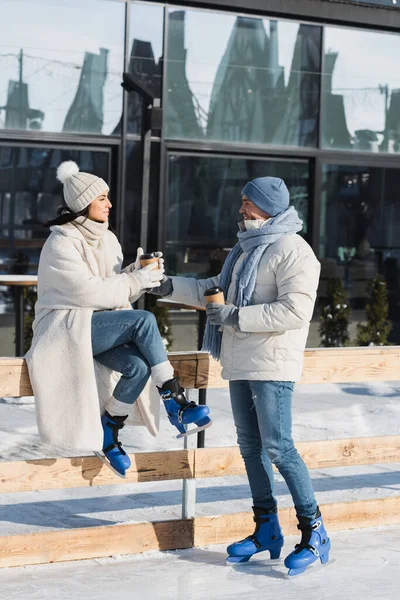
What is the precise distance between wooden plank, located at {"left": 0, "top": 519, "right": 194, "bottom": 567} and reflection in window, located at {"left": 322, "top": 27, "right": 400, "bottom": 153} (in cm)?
692

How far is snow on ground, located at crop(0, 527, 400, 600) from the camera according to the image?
4867 millimetres

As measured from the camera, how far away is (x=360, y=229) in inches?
469

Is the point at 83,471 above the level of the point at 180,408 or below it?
below

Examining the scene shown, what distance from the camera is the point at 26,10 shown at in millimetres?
10352

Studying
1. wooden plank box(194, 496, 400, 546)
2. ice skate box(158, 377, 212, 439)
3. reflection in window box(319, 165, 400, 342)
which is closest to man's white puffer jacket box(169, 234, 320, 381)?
ice skate box(158, 377, 212, 439)

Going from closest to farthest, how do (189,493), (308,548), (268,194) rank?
Result: (268,194)
(308,548)
(189,493)

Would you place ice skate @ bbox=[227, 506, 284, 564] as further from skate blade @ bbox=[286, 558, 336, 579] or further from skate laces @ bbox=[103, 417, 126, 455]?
skate laces @ bbox=[103, 417, 126, 455]

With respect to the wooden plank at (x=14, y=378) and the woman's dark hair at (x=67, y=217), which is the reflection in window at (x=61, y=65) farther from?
the wooden plank at (x=14, y=378)

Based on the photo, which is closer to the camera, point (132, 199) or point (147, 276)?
point (147, 276)

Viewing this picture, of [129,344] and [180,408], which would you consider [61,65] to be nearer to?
[129,344]

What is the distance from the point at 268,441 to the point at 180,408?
1.49 feet

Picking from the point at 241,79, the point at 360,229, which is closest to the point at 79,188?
the point at 241,79

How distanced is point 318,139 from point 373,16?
1.46 m

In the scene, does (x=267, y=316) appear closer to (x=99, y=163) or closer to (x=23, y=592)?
(x=23, y=592)
